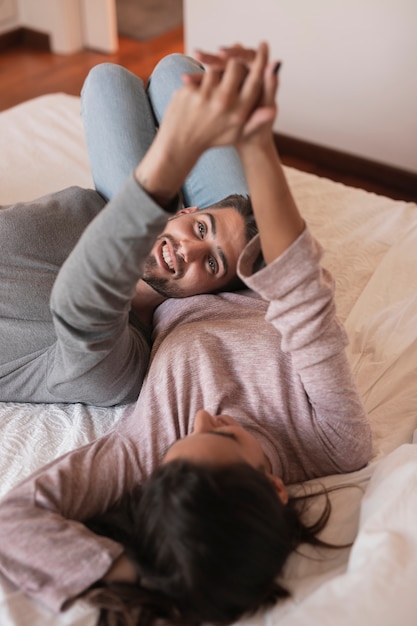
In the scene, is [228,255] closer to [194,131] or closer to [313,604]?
[194,131]

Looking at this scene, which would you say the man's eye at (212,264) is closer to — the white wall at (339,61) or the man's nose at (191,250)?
the man's nose at (191,250)

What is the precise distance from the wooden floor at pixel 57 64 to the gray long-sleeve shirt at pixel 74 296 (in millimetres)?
2265

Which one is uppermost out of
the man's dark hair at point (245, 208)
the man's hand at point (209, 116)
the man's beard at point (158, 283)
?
the man's hand at point (209, 116)

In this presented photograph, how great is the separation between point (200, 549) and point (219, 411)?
32 cm

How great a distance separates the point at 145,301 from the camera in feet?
4.32

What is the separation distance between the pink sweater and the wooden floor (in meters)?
2.60

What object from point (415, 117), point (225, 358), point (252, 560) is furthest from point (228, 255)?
point (415, 117)

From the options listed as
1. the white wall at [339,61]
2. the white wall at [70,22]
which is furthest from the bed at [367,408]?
the white wall at [70,22]

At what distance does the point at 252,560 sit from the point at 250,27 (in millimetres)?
2475

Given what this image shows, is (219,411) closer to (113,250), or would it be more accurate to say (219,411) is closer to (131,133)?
(113,250)

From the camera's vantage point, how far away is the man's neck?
130 centimetres

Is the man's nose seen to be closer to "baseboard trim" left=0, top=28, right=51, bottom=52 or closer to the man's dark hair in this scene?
the man's dark hair

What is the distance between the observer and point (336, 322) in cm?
96

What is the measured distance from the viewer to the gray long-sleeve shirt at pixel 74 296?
0.82m
